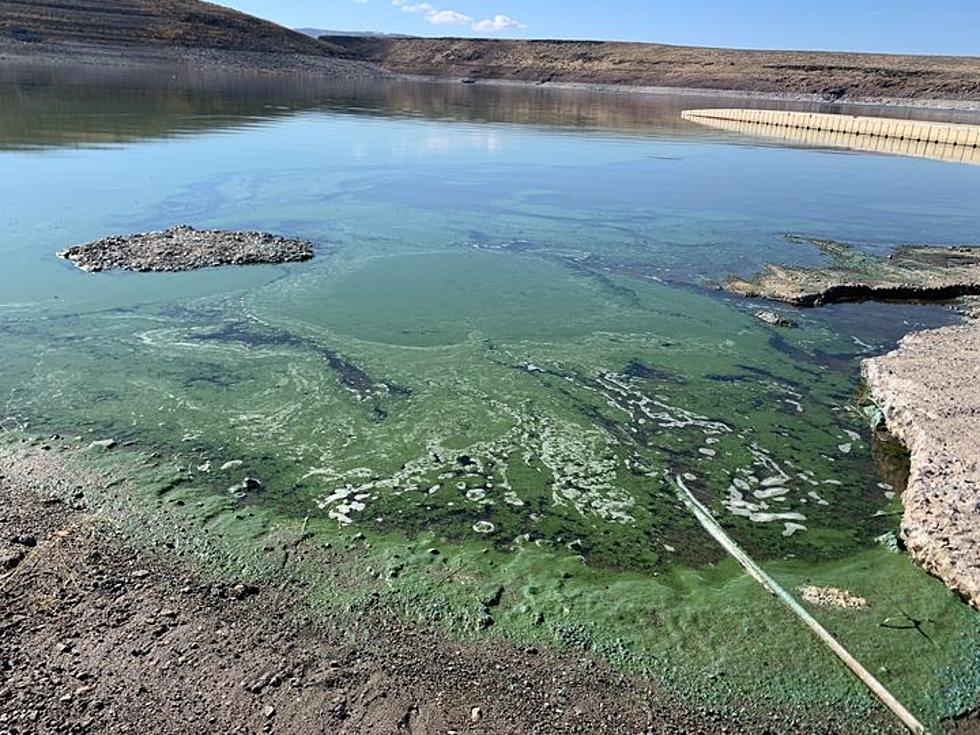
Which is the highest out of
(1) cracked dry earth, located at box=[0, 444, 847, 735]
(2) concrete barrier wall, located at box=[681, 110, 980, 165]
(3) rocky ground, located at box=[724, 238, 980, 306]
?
(2) concrete barrier wall, located at box=[681, 110, 980, 165]

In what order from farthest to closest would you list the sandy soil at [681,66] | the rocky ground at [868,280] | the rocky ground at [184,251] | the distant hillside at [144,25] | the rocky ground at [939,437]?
the sandy soil at [681,66] < the distant hillside at [144,25] < the rocky ground at [868,280] < the rocky ground at [184,251] < the rocky ground at [939,437]

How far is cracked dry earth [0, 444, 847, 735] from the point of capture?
2.96m

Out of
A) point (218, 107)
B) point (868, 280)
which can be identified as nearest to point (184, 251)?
point (868, 280)

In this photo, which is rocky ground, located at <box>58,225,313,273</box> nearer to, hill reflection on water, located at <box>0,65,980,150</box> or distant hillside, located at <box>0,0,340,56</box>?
hill reflection on water, located at <box>0,65,980,150</box>

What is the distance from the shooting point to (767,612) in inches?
147

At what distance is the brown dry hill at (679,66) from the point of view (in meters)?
65.1

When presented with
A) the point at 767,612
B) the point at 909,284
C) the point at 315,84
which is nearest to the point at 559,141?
the point at 909,284

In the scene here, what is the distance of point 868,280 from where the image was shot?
9852 mm

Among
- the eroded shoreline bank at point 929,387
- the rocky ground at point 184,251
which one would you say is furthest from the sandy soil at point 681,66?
the rocky ground at point 184,251

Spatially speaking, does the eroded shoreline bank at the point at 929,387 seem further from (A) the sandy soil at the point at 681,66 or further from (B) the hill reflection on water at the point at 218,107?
(A) the sandy soil at the point at 681,66

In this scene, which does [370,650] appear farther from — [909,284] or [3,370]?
[909,284]

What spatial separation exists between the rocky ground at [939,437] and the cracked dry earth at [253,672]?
5.09 ft

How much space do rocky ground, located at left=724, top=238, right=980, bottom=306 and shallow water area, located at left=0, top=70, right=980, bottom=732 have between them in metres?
0.47

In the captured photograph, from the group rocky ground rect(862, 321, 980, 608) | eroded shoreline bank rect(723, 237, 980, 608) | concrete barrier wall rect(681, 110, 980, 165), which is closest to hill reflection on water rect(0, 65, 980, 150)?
concrete barrier wall rect(681, 110, 980, 165)
